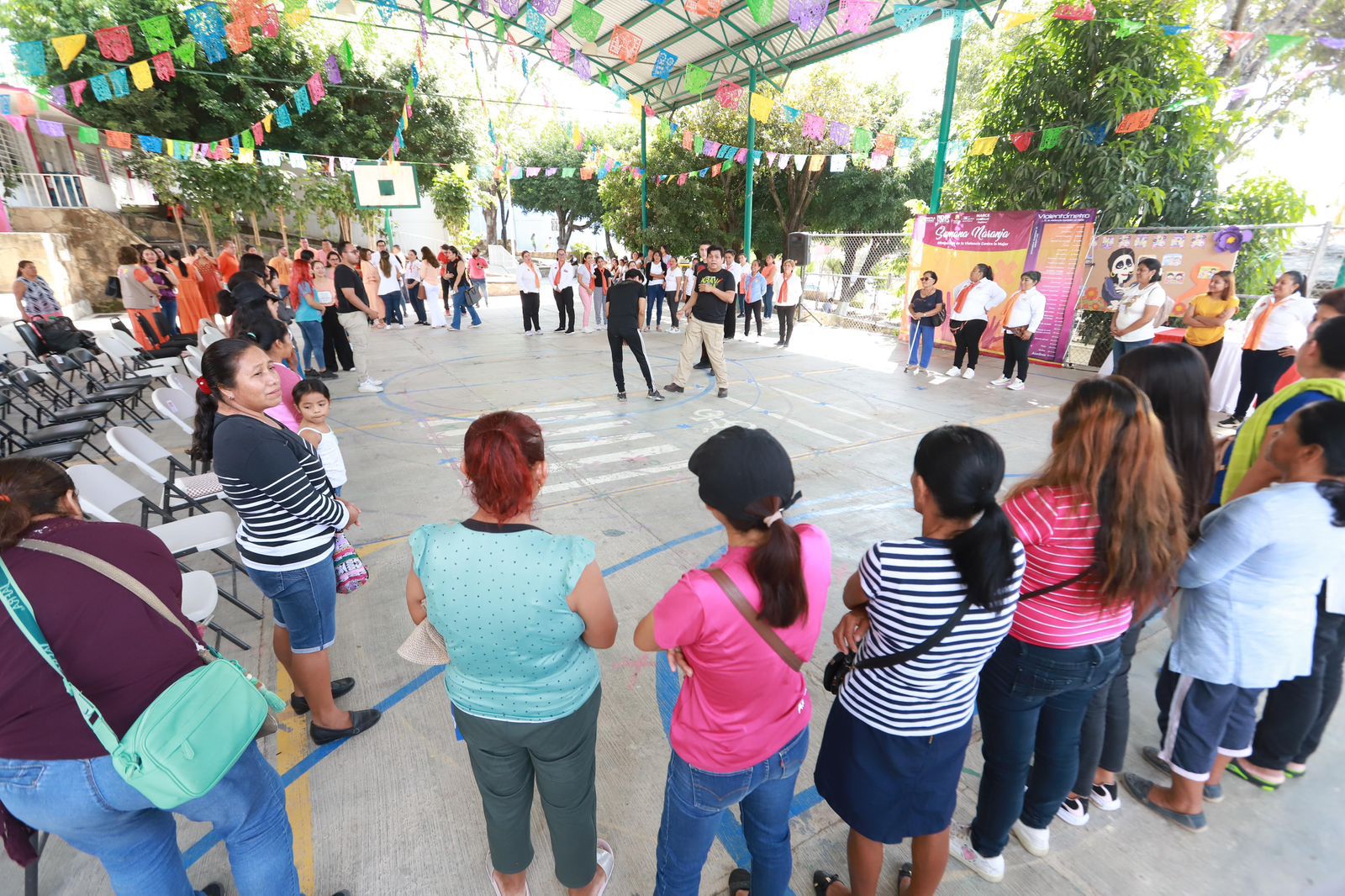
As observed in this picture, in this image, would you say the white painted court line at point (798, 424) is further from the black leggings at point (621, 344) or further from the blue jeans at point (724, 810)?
the blue jeans at point (724, 810)

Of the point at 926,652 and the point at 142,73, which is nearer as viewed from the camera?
the point at 926,652

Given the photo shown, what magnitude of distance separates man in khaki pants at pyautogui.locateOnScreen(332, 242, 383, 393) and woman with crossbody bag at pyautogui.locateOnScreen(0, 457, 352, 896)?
711 centimetres

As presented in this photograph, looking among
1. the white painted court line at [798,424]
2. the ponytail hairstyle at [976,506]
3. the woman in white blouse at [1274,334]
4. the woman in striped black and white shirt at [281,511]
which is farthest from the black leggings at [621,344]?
the woman in white blouse at [1274,334]

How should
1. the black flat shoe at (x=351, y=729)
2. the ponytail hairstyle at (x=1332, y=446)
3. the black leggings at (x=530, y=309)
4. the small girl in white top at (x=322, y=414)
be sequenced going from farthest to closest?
1. the black leggings at (x=530, y=309)
2. the small girl in white top at (x=322, y=414)
3. the black flat shoe at (x=351, y=729)
4. the ponytail hairstyle at (x=1332, y=446)

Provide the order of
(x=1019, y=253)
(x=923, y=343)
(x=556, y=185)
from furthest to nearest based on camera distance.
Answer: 1. (x=556, y=185)
2. (x=1019, y=253)
3. (x=923, y=343)

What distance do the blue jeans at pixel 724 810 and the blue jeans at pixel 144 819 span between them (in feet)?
3.42

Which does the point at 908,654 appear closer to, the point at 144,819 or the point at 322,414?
the point at 144,819

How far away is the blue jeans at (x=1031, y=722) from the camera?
67.2 inches

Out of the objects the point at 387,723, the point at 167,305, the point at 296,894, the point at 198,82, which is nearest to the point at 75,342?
the point at 167,305

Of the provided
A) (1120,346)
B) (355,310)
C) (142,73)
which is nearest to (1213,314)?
(1120,346)

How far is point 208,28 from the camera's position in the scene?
33.9ft

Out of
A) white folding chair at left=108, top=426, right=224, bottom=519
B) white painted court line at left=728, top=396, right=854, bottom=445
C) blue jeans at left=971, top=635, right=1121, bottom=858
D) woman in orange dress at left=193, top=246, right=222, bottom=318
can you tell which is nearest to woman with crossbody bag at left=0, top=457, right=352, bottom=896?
blue jeans at left=971, top=635, right=1121, bottom=858

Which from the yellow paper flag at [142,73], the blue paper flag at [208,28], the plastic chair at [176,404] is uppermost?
the blue paper flag at [208,28]

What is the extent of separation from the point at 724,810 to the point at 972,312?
8641 millimetres
